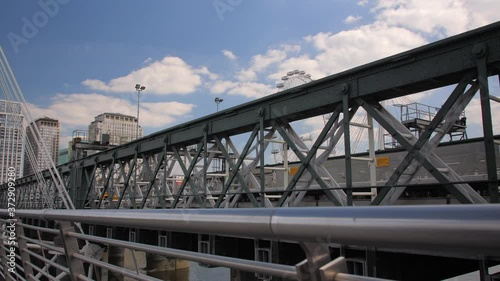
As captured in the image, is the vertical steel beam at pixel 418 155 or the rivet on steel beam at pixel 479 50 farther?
the vertical steel beam at pixel 418 155

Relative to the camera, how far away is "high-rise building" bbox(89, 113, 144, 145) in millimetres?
35531

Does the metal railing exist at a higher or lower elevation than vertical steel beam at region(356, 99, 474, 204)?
lower

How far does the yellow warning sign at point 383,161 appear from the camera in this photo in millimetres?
14852

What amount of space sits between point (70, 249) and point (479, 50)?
751 cm

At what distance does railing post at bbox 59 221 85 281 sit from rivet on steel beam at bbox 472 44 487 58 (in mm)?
7422

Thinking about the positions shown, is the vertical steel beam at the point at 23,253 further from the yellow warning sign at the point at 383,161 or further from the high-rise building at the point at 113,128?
the high-rise building at the point at 113,128

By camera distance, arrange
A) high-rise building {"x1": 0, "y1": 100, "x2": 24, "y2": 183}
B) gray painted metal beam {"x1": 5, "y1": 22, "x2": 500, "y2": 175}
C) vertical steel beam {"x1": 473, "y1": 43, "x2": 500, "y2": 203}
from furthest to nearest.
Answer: high-rise building {"x1": 0, "y1": 100, "x2": 24, "y2": 183}
gray painted metal beam {"x1": 5, "y1": 22, "x2": 500, "y2": 175}
vertical steel beam {"x1": 473, "y1": 43, "x2": 500, "y2": 203}

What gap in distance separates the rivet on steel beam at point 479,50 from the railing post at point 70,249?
24.4 feet

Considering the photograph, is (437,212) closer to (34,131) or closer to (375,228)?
(375,228)

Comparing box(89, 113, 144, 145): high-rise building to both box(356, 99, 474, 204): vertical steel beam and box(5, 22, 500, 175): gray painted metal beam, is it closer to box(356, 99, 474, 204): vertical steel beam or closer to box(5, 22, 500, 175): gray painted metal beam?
box(5, 22, 500, 175): gray painted metal beam

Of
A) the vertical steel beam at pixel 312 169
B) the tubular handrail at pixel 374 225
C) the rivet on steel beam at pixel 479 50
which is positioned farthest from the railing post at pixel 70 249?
the vertical steel beam at pixel 312 169

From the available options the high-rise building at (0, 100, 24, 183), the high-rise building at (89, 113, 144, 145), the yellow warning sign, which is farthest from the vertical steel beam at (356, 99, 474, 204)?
the high-rise building at (89, 113, 144, 145)

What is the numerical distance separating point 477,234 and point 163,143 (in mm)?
17121

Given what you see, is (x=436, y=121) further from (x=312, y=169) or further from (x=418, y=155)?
(x=312, y=169)
